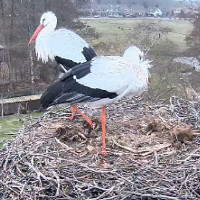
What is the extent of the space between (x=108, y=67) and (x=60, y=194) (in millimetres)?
1229

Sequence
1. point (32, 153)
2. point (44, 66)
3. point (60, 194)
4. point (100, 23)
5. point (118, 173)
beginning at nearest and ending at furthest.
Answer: point (60, 194)
point (118, 173)
point (32, 153)
point (100, 23)
point (44, 66)

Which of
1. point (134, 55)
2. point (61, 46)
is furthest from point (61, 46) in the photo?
point (134, 55)

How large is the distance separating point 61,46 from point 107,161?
72.0 inches

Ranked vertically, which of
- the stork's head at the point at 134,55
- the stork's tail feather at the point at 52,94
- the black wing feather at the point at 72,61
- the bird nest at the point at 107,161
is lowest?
the bird nest at the point at 107,161

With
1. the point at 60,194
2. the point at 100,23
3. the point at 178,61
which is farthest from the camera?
the point at 100,23

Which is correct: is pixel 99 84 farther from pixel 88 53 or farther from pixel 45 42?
pixel 45 42

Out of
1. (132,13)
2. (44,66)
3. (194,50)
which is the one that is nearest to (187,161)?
(194,50)

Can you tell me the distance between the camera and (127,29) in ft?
28.3

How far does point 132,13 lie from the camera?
372 inches

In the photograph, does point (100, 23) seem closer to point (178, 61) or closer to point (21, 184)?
point (178, 61)

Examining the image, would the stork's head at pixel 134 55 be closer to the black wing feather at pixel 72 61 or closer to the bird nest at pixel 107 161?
the bird nest at pixel 107 161

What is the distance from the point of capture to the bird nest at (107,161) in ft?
8.57

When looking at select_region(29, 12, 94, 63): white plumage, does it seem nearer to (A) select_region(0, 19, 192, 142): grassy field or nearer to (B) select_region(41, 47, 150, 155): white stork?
(B) select_region(41, 47, 150, 155): white stork

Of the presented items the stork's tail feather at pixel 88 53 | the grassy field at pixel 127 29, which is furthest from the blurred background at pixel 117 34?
the stork's tail feather at pixel 88 53
